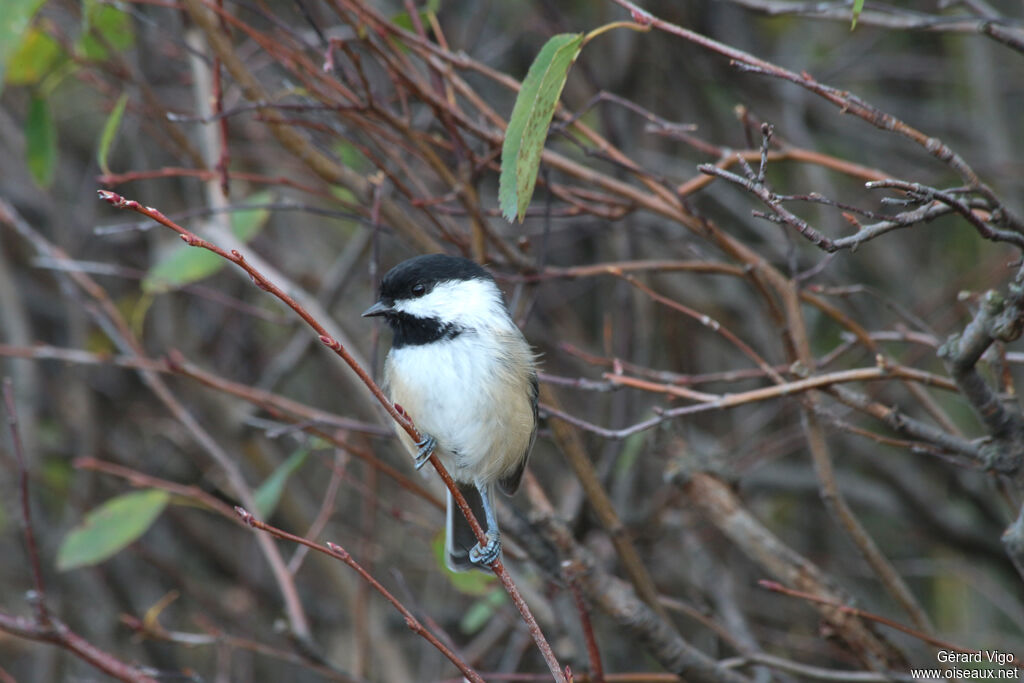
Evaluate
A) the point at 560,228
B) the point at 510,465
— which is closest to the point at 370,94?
the point at 510,465

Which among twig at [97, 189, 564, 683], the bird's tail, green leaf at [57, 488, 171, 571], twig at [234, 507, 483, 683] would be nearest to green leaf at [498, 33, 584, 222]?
twig at [97, 189, 564, 683]

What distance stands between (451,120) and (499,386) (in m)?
0.59

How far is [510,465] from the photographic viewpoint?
7.34 feet

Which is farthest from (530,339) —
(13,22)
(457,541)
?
(13,22)

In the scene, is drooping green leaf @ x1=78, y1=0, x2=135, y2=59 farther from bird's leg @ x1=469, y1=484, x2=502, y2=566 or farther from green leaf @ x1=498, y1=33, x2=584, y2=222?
bird's leg @ x1=469, y1=484, x2=502, y2=566

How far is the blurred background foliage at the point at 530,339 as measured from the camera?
301 centimetres

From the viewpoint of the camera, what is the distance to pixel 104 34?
2498 mm

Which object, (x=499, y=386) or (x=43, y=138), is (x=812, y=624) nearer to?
(x=499, y=386)

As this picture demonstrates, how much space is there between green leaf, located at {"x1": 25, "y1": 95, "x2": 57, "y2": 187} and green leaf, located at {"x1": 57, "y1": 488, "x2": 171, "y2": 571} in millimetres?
901

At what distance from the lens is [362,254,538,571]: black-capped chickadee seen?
2051 mm

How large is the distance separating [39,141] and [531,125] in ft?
5.52

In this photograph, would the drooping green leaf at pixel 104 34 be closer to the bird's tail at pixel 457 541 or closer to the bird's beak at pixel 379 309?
the bird's beak at pixel 379 309

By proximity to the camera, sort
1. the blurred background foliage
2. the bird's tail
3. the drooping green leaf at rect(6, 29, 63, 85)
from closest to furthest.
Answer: the bird's tail < the drooping green leaf at rect(6, 29, 63, 85) < the blurred background foliage

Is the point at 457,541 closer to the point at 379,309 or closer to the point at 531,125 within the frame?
the point at 379,309
